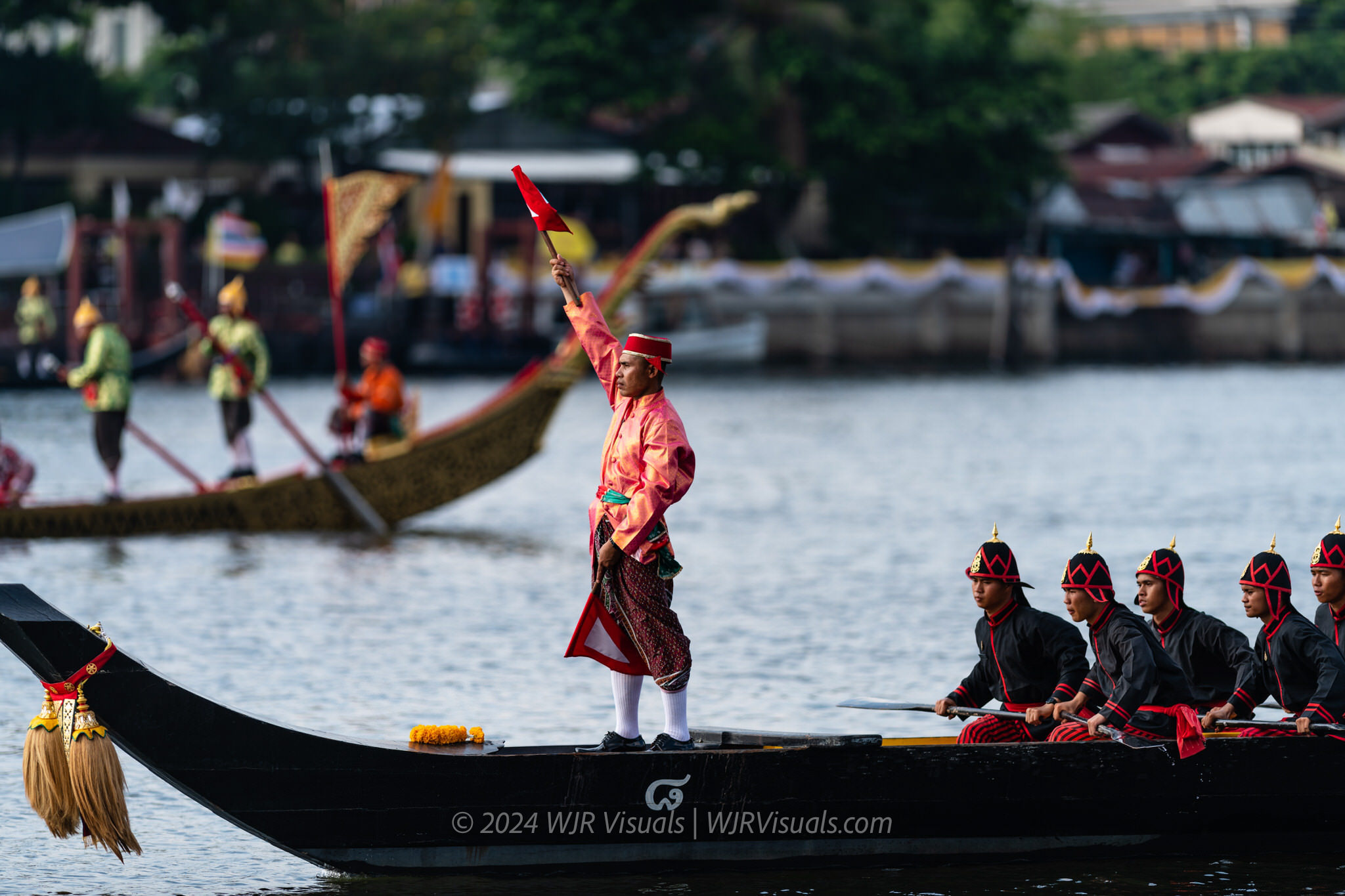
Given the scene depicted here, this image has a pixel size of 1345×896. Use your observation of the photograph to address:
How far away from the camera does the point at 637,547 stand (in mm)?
8164

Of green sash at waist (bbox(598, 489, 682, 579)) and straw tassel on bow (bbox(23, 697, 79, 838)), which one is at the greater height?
green sash at waist (bbox(598, 489, 682, 579))

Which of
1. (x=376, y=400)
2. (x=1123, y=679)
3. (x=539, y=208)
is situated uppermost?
(x=539, y=208)

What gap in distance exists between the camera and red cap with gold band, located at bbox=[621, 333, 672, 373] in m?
8.17

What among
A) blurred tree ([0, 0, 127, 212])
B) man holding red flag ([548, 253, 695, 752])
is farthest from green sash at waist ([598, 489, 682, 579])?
blurred tree ([0, 0, 127, 212])

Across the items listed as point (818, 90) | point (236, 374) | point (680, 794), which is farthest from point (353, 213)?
point (818, 90)

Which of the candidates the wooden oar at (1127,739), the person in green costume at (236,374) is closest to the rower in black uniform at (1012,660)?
the wooden oar at (1127,739)

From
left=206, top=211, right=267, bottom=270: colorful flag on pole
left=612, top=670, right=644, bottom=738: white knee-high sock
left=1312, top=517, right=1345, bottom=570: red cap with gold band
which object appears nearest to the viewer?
left=612, top=670, right=644, bottom=738: white knee-high sock

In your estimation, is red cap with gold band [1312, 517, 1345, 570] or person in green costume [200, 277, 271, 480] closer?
red cap with gold band [1312, 517, 1345, 570]

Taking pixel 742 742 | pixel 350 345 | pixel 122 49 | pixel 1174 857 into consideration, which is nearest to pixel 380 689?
pixel 742 742

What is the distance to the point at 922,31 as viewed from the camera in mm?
50562

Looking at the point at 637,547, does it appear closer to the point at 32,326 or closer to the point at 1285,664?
the point at 1285,664

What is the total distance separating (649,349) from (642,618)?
1.04 m

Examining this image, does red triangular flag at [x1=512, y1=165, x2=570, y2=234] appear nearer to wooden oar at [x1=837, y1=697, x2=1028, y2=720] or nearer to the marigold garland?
the marigold garland

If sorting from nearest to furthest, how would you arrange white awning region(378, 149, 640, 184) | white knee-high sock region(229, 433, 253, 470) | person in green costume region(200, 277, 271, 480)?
person in green costume region(200, 277, 271, 480)
white knee-high sock region(229, 433, 253, 470)
white awning region(378, 149, 640, 184)
